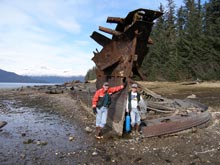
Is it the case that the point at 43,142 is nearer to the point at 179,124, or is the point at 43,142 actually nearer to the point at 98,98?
the point at 98,98

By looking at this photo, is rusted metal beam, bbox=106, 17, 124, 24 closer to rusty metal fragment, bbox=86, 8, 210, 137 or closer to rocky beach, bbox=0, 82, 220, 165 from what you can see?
rusty metal fragment, bbox=86, 8, 210, 137

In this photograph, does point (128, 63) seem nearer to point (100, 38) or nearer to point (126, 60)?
point (126, 60)

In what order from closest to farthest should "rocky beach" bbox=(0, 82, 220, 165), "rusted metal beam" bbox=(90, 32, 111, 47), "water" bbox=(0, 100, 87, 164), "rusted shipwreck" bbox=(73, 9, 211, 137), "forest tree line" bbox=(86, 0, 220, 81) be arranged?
"rocky beach" bbox=(0, 82, 220, 165), "water" bbox=(0, 100, 87, 164), "rusted shipwreck" bbox=(73, 9, 211, 137), "rusted metal beam" bbox=(90, 32, 111, 47), "forest tree line" bbox=(86, 0, 220, 81)

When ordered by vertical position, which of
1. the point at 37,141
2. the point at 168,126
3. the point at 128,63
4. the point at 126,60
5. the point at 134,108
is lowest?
the point at 37,141

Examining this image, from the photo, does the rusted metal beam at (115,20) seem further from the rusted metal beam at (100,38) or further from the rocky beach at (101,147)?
the rocky beach at (101,147)

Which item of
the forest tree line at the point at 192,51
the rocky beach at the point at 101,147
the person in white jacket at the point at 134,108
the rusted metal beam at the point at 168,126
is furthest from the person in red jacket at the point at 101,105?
the forest tree line at the point at 192,51

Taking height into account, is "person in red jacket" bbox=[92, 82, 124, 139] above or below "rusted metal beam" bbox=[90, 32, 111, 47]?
below

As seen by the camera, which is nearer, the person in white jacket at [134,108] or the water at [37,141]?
the water at [37,141]

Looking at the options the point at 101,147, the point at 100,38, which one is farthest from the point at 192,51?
the point at 101,147

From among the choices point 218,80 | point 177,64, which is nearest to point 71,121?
point 218,80

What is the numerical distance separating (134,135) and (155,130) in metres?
0.67

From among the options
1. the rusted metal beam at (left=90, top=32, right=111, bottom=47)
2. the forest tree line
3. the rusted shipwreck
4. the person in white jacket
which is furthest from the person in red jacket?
the forest tree line

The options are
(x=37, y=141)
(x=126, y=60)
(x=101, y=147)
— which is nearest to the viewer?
(x=101, y=147)

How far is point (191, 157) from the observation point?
703 cm
